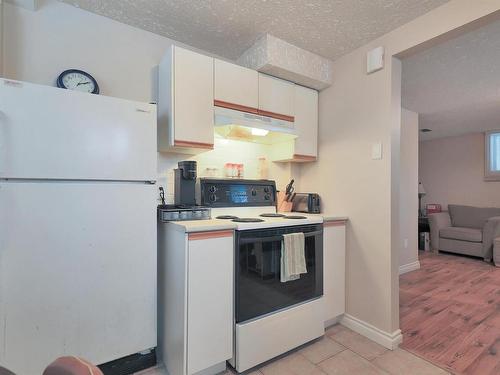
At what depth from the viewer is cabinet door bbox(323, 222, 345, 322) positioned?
2.10m

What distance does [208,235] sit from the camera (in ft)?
4.94

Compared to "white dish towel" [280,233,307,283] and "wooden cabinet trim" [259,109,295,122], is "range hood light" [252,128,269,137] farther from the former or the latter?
"white dish towel" [280,233,307,283]

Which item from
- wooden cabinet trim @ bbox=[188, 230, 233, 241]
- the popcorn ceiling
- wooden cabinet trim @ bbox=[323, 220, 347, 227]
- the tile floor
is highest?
the popcorn ceiling

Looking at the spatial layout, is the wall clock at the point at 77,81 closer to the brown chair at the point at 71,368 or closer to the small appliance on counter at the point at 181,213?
the small appliance on counter at the point at 181,213

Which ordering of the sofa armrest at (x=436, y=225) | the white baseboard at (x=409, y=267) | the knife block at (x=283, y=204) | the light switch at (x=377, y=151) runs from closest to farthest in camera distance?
the light switch at (x=377, y=151), the knife block at (x=283, y=204), the white baseboard at (x=409, y=267), the sofa armrest at (x=436, y=225)

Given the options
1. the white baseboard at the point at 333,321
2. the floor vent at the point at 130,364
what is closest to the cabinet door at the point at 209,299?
the floor vent at the point at 130,364

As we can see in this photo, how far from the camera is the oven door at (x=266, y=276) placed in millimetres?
1623

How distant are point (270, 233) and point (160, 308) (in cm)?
91

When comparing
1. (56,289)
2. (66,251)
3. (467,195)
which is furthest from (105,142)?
(467,195)

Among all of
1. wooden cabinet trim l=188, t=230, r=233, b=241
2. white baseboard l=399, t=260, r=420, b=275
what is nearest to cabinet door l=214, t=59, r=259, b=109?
wooden cabinet trim l=188, t=230, r=233, b=241

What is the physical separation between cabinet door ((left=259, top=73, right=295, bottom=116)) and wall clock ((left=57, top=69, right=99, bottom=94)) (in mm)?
1225

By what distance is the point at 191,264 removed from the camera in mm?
1454

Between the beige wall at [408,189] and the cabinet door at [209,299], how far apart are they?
10.2 ft

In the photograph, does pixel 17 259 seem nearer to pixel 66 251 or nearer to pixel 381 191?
pixel 66 251
